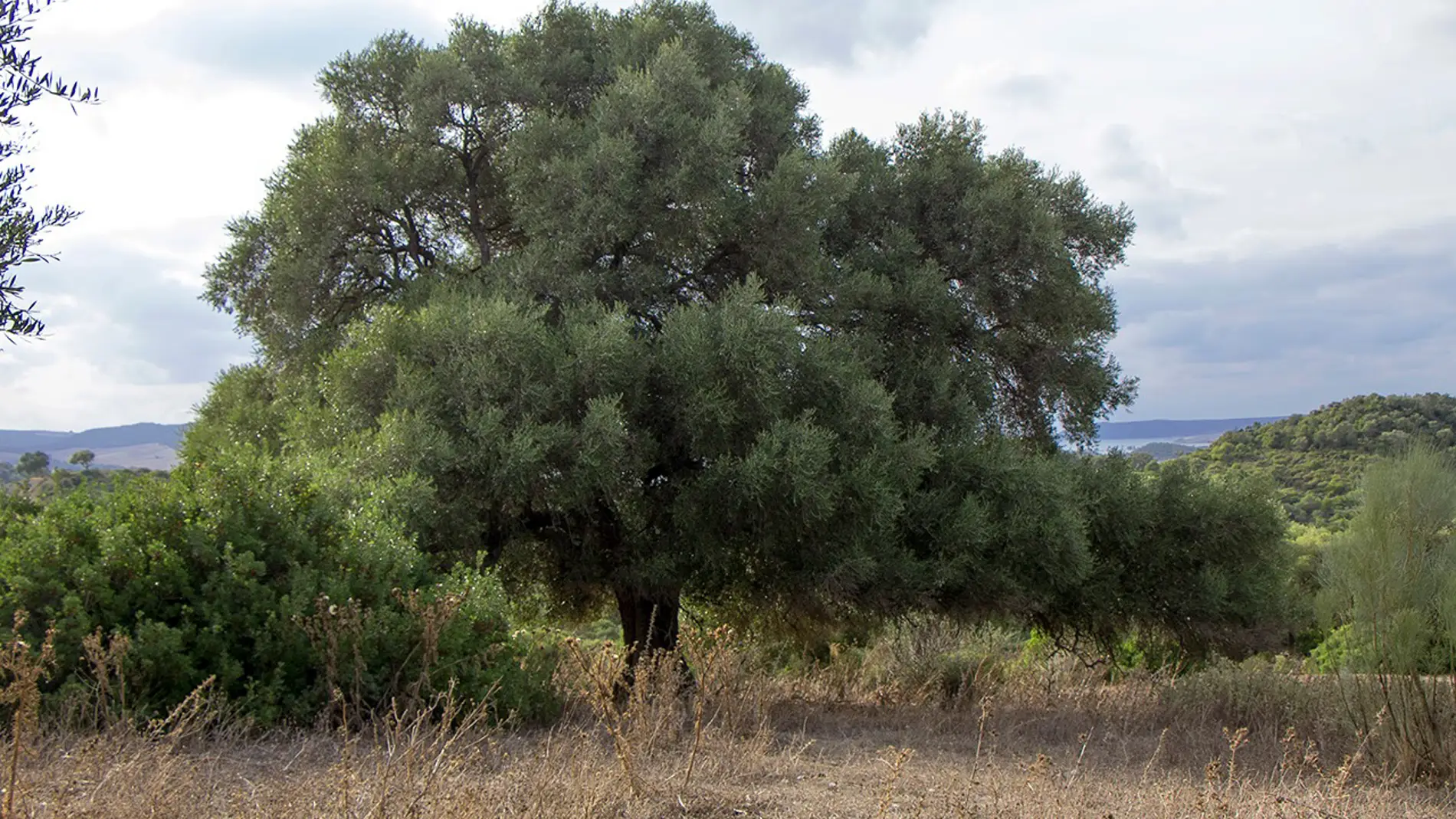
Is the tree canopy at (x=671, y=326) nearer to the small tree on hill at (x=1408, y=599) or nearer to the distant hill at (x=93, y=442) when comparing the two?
the small tree on hill at (x=1408, y=599)

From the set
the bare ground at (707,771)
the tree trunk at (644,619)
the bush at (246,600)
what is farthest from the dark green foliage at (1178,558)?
the bush at (246,600)

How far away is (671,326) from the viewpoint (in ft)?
40.5

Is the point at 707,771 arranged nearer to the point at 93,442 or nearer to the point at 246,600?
the point at 246,600

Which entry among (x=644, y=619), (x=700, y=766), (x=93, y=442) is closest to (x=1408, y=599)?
(x=700, y=766)

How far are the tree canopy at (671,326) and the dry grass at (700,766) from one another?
80.5 inches

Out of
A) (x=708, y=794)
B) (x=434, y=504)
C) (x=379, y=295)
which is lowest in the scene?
(x=708, y=794)

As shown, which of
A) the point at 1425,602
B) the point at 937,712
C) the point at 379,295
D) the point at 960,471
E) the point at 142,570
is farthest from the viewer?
the point at 379,295

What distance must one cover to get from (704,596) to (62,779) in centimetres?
900

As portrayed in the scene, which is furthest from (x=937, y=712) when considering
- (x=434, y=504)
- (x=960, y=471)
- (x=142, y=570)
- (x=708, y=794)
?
(x=142, y=570)

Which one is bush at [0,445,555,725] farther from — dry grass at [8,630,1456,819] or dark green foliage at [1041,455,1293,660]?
dark green foliage at [1041,455,1293,660]

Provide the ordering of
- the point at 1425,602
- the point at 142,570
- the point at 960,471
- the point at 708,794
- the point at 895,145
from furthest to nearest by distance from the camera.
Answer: the point at 895,145 → the point at 960,471 → the point at 1425,602 → the point at 142,570 → the point at 708,794

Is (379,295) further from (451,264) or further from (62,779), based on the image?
(62,779)

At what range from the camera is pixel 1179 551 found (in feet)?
48.9

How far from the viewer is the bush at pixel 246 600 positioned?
7.46m
